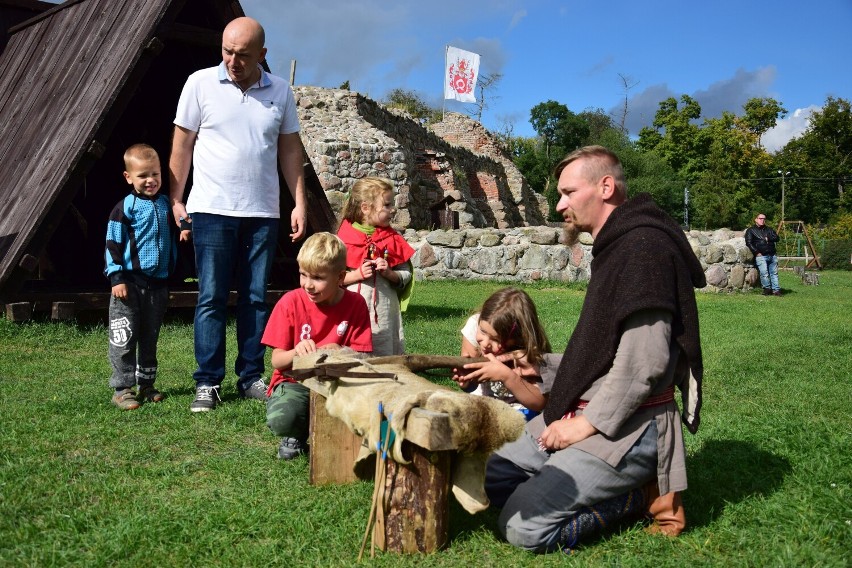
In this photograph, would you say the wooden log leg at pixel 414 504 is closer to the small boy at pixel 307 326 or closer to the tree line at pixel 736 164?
the small boy at pixel 307 326

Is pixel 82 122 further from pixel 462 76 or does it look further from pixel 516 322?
pixel 462 76

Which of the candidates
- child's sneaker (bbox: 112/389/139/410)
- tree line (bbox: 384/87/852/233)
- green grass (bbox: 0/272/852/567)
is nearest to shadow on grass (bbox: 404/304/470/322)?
green grass (bbox: 0/272/852/567)

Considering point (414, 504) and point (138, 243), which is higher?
point (138, 243)

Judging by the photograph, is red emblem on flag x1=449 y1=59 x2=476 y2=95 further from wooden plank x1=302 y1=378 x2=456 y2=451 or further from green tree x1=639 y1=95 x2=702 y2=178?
wooden plank x1=302 y1=378 x2=456 y2=451

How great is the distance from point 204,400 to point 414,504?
2.40 m

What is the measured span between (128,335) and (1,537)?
7.03 ft

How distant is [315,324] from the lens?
3.98 metres

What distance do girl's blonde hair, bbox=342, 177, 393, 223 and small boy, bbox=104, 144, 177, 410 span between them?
117 centimetres

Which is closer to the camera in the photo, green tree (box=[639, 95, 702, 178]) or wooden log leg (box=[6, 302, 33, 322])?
A: wooden log leg (box=[6, 302, 33, 322])

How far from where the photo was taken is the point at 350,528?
3.08 m

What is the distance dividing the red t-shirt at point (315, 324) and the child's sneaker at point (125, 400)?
1.27m

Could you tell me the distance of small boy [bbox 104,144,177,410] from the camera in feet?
16.1

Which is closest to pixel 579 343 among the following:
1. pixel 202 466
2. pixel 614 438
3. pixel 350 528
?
pixel 614 438

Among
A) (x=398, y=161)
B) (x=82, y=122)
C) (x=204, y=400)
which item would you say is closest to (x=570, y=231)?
(x=204, y=400)
